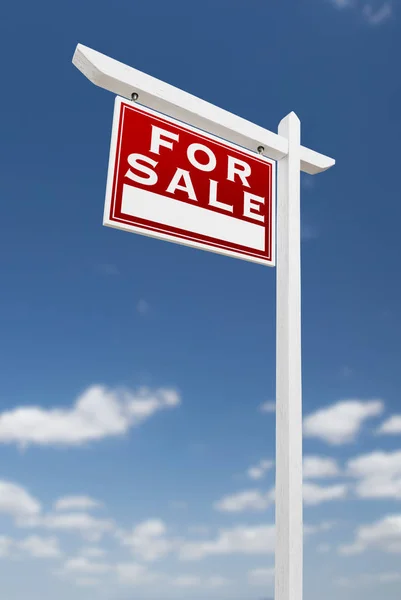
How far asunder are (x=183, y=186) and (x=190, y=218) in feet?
0.62

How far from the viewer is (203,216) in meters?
3.73

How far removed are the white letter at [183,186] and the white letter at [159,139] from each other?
17 centimetres

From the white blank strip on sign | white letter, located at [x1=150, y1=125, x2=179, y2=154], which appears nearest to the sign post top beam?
white letter, located at [x1=150, y1=125, x2=179, y2=154]

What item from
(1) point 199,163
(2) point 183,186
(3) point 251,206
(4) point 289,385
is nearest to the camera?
(4) point 289,385

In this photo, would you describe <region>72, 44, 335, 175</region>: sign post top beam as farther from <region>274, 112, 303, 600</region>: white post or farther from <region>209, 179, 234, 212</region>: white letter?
<region>209, 179, 234, 212</region>: white letter

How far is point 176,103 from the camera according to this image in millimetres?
3863

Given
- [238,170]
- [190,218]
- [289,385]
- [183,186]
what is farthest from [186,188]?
[289,385]

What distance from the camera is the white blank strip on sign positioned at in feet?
11.6

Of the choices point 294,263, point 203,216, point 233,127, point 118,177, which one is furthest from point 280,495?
point 233,127

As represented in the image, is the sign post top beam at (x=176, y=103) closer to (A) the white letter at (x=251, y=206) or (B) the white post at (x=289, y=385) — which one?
(B) the white post at (x=289, y=385)

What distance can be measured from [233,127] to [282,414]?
1.77 meters

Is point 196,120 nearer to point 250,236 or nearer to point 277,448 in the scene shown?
point 250,236

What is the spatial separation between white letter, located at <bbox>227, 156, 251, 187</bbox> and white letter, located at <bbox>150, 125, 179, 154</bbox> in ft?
1.26

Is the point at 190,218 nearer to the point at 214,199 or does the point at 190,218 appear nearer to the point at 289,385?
the point at 214,199
